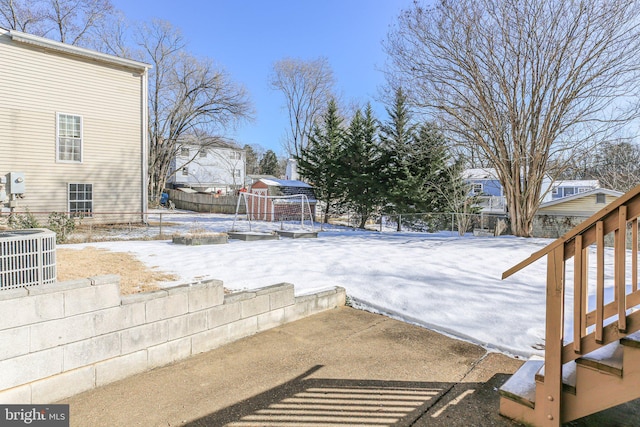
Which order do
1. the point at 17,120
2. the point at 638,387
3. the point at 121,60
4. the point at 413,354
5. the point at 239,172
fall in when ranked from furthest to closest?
the point at 239,172 < the point at 121,60 < the point at 17,120 < the point at 413,354 < the point at 638,387

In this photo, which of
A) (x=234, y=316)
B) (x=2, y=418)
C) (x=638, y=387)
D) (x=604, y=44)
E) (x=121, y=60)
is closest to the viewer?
(x=638, y=387)

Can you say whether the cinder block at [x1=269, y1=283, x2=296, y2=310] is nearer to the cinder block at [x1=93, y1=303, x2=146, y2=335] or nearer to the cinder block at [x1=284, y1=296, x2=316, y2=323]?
the cinder block at [x1=284, y1=296, x2=316, y2=323]

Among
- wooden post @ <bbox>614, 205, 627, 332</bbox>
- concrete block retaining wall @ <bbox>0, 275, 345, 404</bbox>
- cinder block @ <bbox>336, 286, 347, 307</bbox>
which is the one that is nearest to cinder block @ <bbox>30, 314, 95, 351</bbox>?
concrete block retaining wall @ <bbox>0, 275, 345, 404</bbox>

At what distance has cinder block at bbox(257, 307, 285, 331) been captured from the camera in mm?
3855

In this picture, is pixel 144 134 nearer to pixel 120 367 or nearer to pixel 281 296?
pixel 281 296

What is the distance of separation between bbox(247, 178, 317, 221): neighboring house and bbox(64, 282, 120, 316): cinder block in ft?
53.7

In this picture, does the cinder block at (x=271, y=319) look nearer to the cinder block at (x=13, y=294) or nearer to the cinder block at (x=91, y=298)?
the cinder block at (x=91, y=298)

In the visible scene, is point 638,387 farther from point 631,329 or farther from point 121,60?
point 121,60

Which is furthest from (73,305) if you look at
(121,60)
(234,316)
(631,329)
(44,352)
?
(121,60)

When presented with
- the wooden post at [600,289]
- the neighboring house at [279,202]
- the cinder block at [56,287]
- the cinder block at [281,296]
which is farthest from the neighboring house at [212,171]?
the wooden post at [600,289]

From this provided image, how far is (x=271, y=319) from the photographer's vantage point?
3.96 m

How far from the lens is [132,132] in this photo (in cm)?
1412

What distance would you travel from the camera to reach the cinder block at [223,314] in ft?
11.3

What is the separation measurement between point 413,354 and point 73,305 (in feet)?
9.13
